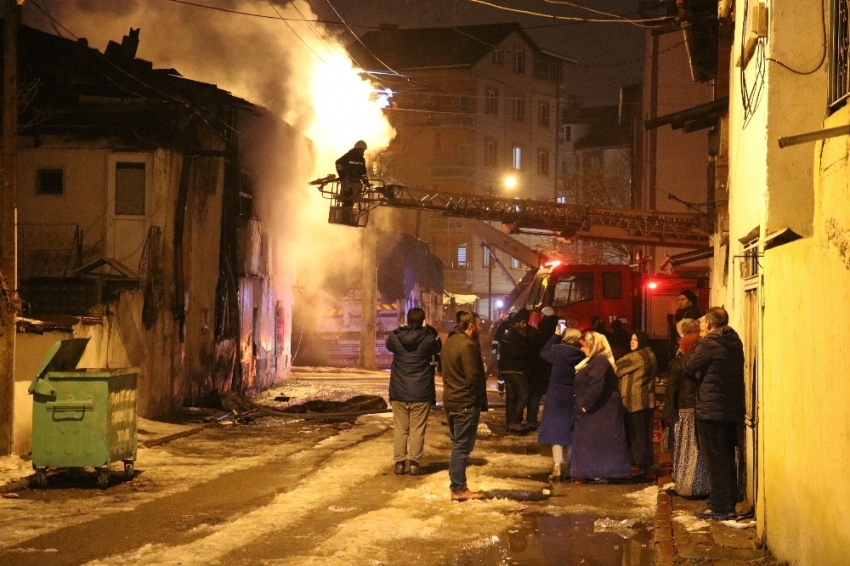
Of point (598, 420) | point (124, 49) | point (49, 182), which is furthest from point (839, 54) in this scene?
point (124, 49)

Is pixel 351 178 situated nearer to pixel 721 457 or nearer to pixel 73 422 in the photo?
pixel 73 422

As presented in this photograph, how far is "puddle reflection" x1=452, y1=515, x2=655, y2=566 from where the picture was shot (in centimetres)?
817

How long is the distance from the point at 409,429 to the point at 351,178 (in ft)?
50.7

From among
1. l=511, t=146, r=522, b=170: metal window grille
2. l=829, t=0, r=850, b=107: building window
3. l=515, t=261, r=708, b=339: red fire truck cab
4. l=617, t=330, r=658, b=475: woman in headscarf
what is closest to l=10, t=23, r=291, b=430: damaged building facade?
l=515, t=261, r=708, b=339: red fire truck cab

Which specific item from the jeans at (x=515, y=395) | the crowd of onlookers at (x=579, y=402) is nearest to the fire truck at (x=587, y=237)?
the jeans at (x=515, y=395)

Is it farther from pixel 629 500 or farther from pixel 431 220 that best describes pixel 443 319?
pixel 629 500

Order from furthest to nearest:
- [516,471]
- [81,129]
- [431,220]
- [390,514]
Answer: [431,220]
[81,129]
[516,471]
[390,514]

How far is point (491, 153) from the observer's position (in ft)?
227

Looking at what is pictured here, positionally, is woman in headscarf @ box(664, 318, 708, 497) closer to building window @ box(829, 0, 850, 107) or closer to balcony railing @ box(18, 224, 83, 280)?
building window @ box(829, 0, 850, 107)

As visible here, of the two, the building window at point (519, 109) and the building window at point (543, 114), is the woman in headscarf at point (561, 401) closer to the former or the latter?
the building window at point (519, 109)

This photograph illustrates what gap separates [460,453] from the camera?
10.8 meters

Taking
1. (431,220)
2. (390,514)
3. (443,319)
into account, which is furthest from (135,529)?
(431,220)

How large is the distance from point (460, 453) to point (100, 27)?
75.2 feet

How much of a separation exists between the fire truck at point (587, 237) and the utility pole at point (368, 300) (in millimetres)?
4813
